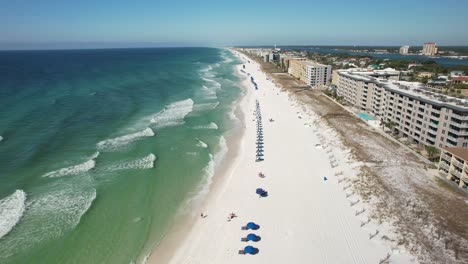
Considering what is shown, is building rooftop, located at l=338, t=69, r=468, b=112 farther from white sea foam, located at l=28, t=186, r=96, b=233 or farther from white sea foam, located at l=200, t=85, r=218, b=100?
white sea foam, located at l=28, t=186, r=96, b=233

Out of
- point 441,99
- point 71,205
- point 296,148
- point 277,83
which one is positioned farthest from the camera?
point 277,83

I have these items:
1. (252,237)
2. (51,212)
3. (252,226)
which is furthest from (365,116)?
(51,212)

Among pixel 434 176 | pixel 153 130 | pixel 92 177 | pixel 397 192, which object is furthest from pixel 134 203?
pixel 434 176

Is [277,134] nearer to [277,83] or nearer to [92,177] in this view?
[92,177]

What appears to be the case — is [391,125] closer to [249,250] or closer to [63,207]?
[249,250]

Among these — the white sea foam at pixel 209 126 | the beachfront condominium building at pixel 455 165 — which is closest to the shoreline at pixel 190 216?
the white sea foam at pixel 209 126
